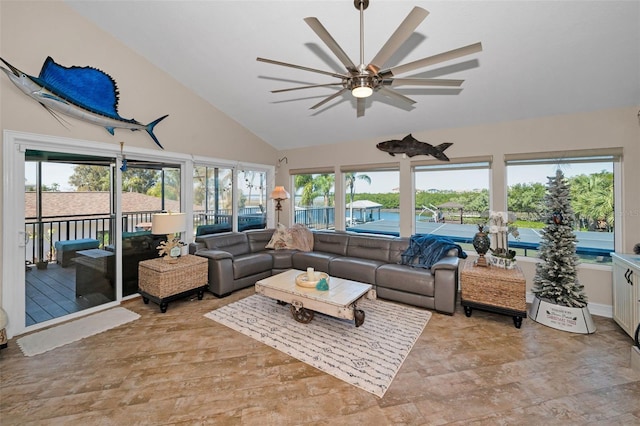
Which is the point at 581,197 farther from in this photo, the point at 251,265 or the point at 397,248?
the point at 251,265

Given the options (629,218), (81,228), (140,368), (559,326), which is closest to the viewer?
(140,368)

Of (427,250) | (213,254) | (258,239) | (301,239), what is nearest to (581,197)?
(427,250)

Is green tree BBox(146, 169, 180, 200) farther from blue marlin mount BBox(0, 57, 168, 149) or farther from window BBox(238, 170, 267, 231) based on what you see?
window BBox(238, 170, 267, 231)

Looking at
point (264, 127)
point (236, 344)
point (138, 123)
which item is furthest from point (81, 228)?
point (264, 127)

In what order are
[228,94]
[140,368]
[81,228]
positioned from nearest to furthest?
1. [140,368]
2. [81,228]
3. [228,94]

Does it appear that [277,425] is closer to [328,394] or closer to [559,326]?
[328,394]

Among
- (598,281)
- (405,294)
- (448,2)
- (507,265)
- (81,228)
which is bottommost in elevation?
(405,294)

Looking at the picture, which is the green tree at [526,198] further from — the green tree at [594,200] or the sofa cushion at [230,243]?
the sofa cushion at [230,243]

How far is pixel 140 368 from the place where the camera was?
2240 mm

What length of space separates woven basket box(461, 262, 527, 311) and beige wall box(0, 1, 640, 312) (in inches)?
40.0

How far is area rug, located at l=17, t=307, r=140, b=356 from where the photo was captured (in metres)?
2.57

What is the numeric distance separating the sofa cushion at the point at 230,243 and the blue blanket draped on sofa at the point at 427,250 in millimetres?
2706

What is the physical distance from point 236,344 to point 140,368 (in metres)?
0.77

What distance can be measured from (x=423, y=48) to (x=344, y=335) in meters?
3.01
